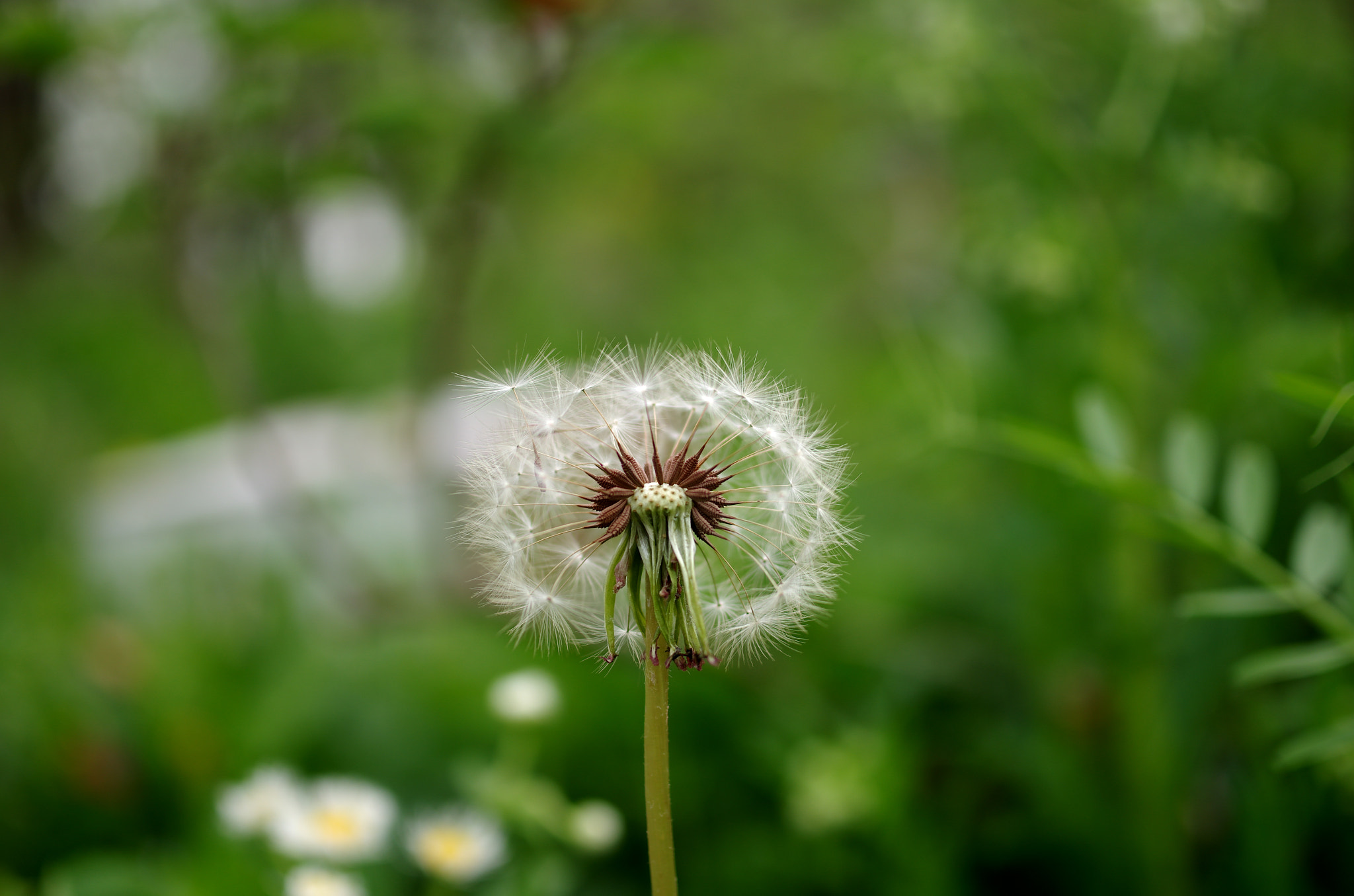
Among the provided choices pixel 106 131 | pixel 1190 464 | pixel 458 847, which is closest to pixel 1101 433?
pixel 1190 464

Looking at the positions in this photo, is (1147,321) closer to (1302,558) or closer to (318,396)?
(1302,558)

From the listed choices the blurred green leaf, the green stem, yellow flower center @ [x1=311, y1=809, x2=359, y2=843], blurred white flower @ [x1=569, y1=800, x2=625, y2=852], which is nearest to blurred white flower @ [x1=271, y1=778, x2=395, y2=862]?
yellow flower center @ [x1=311, y1=809, x2=359, y2=843]

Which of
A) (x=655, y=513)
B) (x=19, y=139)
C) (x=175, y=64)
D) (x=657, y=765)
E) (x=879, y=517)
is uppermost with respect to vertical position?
(x=19, y=139)

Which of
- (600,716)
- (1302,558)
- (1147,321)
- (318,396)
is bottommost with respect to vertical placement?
(1302,558)

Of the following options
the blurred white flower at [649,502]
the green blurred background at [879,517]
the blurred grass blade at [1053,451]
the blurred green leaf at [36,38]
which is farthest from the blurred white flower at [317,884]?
the blurred green leaf at [36,38]

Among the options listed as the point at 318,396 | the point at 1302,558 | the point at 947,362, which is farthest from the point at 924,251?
the point at 1302,558

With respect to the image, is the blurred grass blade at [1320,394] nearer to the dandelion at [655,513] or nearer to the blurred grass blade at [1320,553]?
the blurred grass blade at [1320,553]

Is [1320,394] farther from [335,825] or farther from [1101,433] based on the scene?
[335,825]
